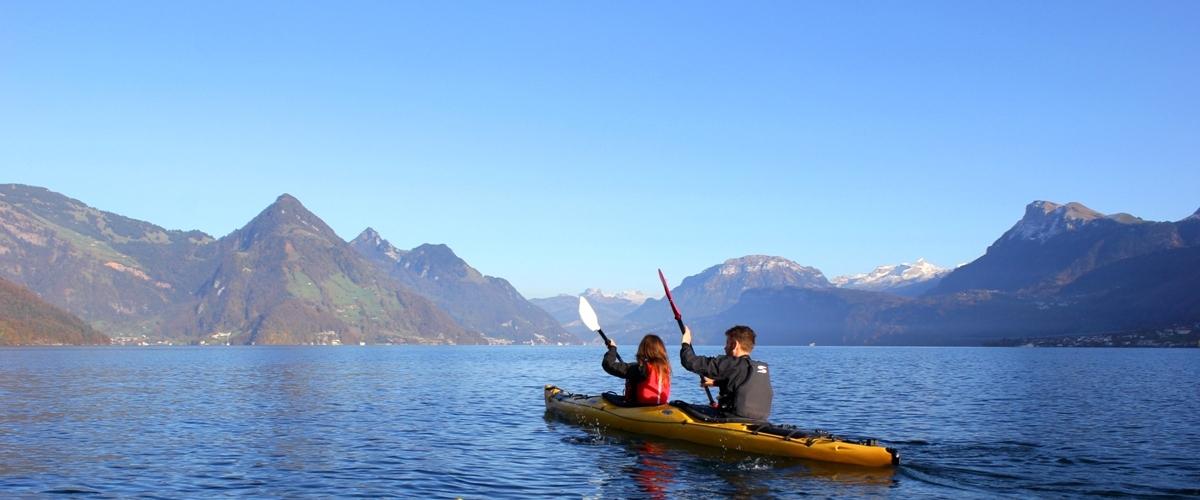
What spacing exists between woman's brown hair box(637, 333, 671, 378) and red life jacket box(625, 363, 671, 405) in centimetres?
30

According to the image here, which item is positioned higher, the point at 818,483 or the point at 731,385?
the point at 731,385

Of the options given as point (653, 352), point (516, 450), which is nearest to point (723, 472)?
point (653, 352)

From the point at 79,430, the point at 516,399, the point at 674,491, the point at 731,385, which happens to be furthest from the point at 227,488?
the point at 516,399

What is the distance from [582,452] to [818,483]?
855 centimetres

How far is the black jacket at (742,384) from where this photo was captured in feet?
76.3

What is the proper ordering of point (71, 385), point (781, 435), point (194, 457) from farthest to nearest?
1. point (71, 385)
2. point (194, 457)
3. point (781, 435)

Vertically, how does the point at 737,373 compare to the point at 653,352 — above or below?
below

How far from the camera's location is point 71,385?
63969 mm

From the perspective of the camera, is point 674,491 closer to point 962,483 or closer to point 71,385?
point 962,483

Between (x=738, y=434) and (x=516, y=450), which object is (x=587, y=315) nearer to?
(x=516, y=450)

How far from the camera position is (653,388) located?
30.3m

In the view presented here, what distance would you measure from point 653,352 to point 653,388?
10.4ft

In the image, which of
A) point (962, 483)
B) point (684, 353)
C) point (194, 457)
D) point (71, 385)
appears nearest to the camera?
point (684, 353)

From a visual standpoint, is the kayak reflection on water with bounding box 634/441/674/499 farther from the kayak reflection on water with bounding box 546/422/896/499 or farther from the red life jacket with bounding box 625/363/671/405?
the red life jacket with bounding box 625/363/671/405
